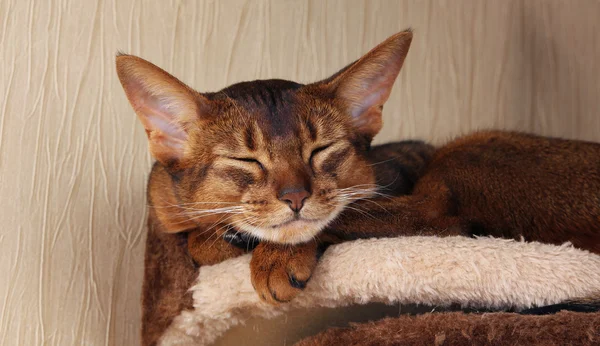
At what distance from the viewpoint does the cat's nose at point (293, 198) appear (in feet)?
4.28

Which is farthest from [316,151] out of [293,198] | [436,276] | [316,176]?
[436,276]

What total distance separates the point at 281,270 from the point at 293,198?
0.14 meters

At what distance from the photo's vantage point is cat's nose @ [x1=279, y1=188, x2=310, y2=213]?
1304 mm

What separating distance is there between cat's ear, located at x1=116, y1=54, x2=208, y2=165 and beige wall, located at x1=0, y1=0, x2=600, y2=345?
0.44m

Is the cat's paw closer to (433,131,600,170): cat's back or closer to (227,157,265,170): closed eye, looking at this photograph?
(227,157,265,170): closed eye

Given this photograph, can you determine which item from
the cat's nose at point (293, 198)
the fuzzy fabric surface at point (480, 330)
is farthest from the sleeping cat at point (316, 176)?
the fuzzy fabric surface at point (480, 330)

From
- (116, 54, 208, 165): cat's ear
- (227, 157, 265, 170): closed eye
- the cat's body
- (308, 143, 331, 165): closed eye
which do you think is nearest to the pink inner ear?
(116, 54, 208, 165): cat's ear

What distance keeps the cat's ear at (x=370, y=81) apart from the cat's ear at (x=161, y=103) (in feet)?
1.05

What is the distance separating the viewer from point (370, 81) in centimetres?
162

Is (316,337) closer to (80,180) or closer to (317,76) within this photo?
(80,180)

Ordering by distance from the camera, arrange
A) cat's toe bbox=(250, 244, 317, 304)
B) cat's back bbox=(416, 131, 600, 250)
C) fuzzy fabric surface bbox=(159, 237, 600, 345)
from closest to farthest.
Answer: fuzzy fabric surface bbox=(159, 237, 600, 345)
cat's toe bbox=(250, 244, 317, 304)
cat's back bbox=(416, 131, 600, 250)

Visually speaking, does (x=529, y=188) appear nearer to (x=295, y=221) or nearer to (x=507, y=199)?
(x=507, y=199)

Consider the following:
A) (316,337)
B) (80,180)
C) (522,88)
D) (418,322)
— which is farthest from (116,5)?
(522,88)

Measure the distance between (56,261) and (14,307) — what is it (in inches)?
6.2
